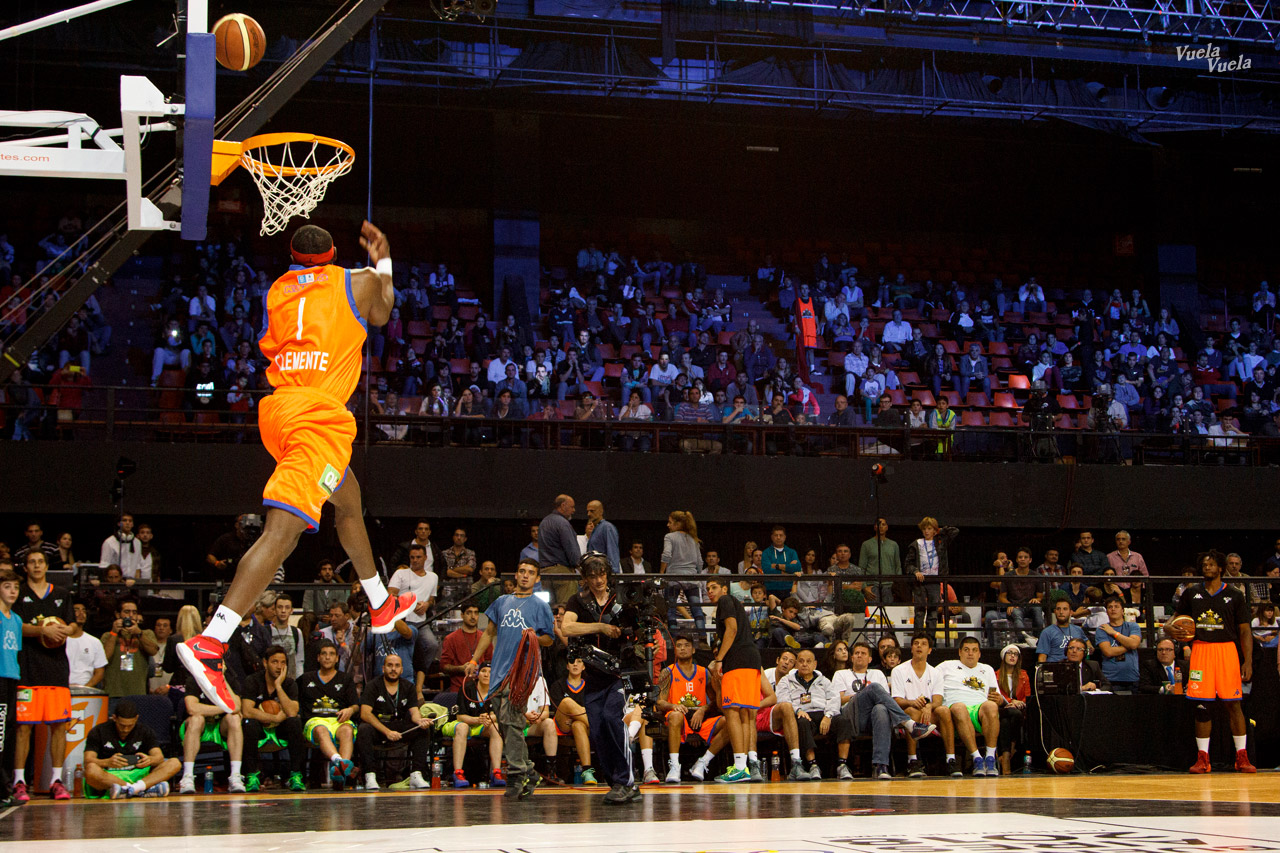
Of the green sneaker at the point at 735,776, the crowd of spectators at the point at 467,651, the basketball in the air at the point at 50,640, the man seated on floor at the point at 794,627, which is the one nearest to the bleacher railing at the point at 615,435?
the crowd of spectators at the point at 467,651

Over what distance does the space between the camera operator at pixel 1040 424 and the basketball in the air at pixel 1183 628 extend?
214 inches

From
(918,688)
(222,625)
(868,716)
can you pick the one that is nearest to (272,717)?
(868,716)

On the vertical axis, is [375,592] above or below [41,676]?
above

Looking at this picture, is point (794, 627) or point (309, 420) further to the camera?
point (794, 627)

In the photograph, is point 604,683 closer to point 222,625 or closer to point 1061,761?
point 222,625

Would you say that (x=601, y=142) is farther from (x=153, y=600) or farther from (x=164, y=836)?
(x=164, y=836)

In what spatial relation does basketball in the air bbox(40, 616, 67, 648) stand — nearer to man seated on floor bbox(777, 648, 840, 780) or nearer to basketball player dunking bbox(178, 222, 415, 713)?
basketball player dunking bbox(178, 222, 415, 713)

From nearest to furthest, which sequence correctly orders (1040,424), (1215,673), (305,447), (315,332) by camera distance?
1. (305,447)
2. (315,332)
3. (1215,673)
4. (1040,424)

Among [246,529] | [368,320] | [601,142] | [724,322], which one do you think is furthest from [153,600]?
[601,142]

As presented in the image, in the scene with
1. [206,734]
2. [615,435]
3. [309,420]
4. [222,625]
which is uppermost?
[615,435]

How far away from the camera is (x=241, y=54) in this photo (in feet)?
23.8

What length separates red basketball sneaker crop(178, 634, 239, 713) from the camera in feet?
16.4

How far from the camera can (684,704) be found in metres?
10.7

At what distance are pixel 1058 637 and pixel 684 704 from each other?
3.56 meters
